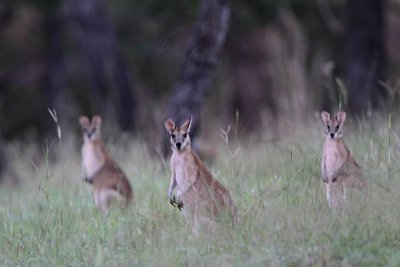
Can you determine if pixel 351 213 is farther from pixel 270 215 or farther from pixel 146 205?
pixel 146 205

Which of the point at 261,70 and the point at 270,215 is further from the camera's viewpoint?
the point at 261,70

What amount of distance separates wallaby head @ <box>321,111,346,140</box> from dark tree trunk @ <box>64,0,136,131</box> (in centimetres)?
907

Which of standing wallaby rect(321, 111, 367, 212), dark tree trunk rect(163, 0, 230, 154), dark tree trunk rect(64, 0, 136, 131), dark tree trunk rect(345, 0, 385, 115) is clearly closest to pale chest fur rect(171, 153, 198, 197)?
standing wallaby rect(321, 111, 367, 212)

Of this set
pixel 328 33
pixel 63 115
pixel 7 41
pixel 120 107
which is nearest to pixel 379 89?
pixel 120 107

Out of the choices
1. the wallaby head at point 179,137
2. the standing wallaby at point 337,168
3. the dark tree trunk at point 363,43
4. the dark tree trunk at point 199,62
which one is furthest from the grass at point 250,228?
the dark tree trunk at point 363,43

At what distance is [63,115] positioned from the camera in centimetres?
2205

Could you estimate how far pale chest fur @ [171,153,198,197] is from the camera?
7.89m

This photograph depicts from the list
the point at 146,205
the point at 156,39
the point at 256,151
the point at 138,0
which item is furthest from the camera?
the point at 156,39

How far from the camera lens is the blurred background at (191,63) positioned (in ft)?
42.9

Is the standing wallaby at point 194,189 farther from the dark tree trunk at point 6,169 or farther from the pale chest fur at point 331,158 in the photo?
the dark tree trunk at point 6,169

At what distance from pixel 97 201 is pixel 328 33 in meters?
13.7

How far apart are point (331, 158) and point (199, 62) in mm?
4793

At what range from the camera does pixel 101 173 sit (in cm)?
1022

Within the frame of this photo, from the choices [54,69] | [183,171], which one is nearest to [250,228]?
[183,171]
